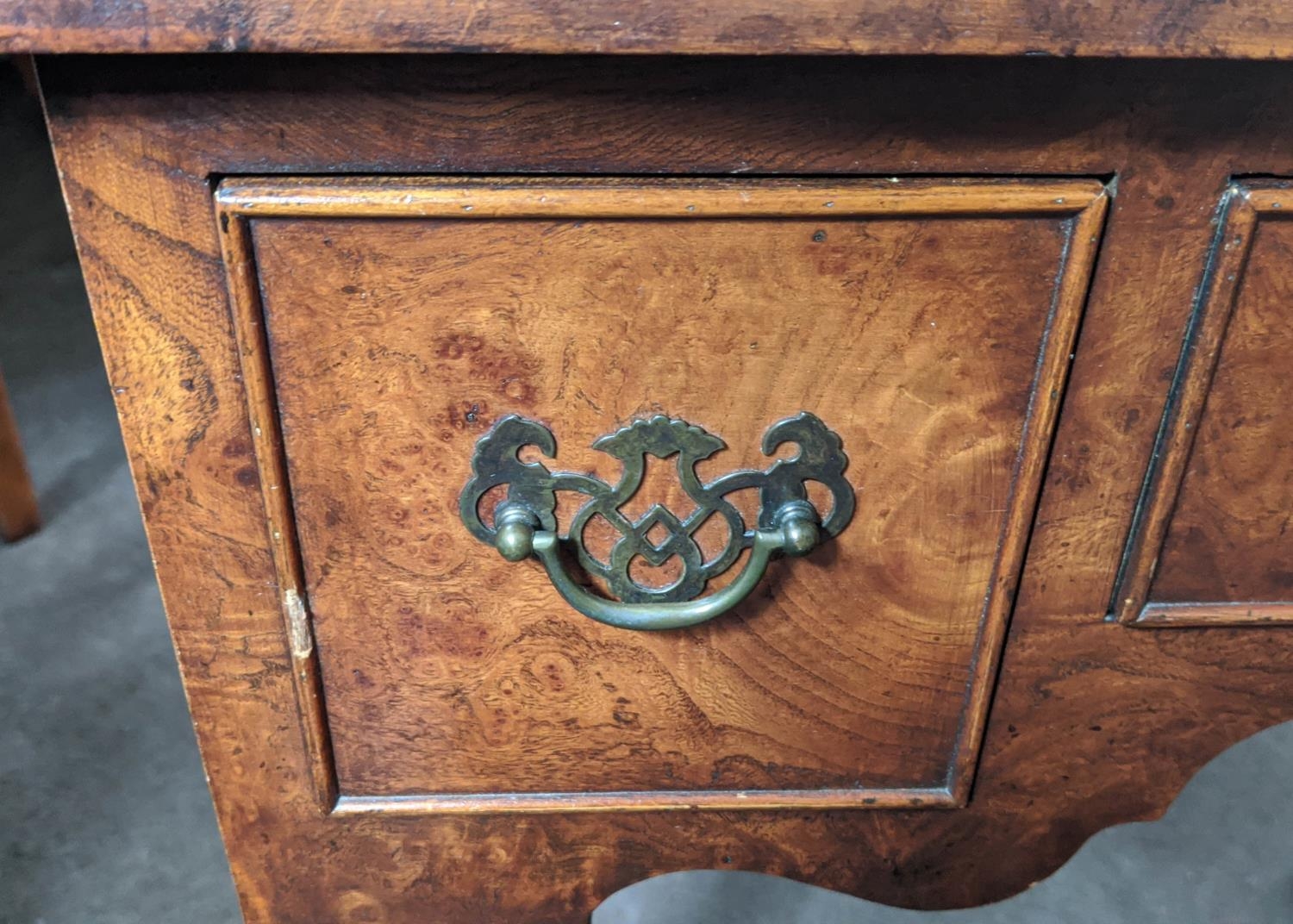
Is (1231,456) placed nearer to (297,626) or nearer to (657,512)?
(657,512)

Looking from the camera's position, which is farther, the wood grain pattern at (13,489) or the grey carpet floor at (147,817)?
the wood grain pattern at (13,489)

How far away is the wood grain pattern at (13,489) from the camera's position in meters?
1.33

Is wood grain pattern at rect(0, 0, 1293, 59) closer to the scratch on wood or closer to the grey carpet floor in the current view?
the scratch on wood

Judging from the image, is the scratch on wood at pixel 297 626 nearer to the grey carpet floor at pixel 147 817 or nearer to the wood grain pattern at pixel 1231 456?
the wood grain pattern at pixel 1231 456

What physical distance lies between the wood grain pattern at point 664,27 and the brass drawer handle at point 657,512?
16 centimetres

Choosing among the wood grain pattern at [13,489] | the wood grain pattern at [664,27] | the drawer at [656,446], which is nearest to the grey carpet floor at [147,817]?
the wood grain pattern at [13,489]

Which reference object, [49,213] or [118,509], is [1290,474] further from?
[49,213]

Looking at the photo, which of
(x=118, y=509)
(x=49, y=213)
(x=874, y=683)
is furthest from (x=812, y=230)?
(x=49, y=213)

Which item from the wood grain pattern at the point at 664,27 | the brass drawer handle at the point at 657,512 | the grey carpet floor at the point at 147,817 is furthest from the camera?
the grey carpet floor at the point at 147,817

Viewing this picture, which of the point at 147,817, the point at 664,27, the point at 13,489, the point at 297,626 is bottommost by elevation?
the point at 147,817

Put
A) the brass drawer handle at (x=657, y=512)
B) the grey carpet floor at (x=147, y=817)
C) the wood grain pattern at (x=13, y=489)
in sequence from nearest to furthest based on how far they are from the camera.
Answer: the brass drawer handle at (x=657, y=512)
the grey carpet floor at (x=147, y=817)
the wood grain pattern at (x=13, y=489)

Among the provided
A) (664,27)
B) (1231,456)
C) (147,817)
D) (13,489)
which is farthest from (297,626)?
(13,489)

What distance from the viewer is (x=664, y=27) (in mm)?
393

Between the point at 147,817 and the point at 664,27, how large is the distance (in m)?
1.00
